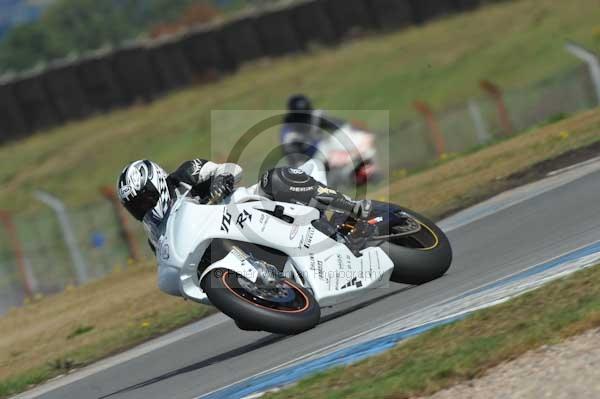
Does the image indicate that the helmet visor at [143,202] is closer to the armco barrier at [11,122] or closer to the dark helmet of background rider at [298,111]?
the dark helmet of background rider at [298,111]

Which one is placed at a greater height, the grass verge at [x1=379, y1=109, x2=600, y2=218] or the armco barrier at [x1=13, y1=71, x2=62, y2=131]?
the armco barrier at [x1=13, y1=71, x2=62, y2=131]

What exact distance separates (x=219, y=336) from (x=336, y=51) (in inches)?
917

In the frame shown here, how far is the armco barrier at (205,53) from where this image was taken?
104 feet

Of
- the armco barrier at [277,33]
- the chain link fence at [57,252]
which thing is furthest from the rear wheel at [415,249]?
the armco barrier at [277,33]

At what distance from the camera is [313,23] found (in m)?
31.5

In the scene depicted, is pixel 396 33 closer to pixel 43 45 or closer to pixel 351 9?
pixel 351 9

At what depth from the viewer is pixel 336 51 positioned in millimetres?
32156

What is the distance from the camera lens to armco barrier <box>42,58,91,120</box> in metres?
31.3

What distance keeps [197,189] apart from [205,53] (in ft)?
79.4

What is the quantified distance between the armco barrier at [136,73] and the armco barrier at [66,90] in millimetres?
1177

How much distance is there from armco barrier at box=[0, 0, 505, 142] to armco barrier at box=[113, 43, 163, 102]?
0.03 metres

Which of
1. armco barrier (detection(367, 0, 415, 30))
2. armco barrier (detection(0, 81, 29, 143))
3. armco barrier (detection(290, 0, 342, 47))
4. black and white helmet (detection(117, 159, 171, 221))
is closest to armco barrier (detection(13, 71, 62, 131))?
armco barrier (detection(0, 81, 29, 143))

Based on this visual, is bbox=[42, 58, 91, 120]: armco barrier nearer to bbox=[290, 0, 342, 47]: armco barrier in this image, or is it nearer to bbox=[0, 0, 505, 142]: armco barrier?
bbox=[0, 0, 505, 142]: armco barrier

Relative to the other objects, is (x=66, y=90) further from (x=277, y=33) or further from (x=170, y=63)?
(x=277, y=33)
